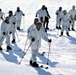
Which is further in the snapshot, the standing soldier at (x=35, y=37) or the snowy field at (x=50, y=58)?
the standing soldier at (x=35, y=37)

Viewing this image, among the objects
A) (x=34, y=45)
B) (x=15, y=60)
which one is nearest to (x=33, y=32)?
(x=34, y=45)

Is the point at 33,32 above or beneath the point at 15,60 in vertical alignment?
above

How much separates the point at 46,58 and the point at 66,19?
19.2ft

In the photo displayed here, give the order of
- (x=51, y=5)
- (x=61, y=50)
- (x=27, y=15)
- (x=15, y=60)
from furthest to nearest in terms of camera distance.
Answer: (x=51, y=5)
(x=27, y=15)
(x=61, y=50)
(x=15, y=60)

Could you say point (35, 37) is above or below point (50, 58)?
above

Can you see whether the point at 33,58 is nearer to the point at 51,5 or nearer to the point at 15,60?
the point at 15,60

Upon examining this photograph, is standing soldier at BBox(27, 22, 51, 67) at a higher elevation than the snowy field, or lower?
higher

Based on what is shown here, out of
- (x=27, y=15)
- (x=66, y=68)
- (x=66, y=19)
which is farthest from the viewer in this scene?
(x=27, y=15)

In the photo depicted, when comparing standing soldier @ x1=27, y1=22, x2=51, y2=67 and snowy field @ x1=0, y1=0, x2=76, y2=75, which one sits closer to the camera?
snowy field @ x1=0, y1=0, x2=76, y2=75

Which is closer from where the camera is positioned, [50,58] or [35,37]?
[35,37]

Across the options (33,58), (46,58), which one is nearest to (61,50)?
(46,58)

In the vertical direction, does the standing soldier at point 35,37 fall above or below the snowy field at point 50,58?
above

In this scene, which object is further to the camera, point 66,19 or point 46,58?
point 66,19

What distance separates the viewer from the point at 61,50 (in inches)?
674
